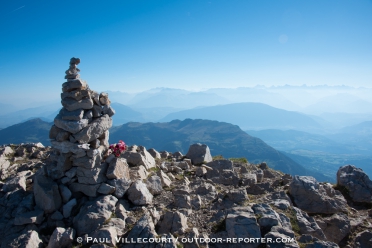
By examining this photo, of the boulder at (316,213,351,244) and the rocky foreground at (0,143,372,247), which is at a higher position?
the rocky foreground at (0,143,372,247)

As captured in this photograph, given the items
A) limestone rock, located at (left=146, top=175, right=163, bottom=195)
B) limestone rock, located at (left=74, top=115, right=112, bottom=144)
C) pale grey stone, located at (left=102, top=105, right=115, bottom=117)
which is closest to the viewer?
limestone rock, located at (left=74, top=115, right=112, bottom=144)

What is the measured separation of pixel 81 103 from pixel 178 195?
320 inches

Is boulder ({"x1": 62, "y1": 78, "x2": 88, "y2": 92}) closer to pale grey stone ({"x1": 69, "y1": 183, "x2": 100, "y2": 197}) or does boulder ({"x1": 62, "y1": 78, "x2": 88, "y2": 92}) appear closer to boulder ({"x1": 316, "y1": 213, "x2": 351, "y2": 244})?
pale grey stone ({"x1": 69, "y1": 183, "x2": 100, "y2": 197})

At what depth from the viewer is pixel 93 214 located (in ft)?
34.2

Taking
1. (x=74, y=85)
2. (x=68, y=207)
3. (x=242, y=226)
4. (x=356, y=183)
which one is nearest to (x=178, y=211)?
(x=242, y=226)

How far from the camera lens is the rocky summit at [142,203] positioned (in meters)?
9.46

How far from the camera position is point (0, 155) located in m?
17.6

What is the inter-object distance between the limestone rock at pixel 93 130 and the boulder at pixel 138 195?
3.86m

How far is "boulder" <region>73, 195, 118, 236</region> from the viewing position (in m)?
10.1

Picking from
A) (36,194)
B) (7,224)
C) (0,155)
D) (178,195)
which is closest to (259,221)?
(178,195)

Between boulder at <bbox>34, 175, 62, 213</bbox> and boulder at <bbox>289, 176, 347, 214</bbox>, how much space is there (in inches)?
550

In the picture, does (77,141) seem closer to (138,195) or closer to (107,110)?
(107,110)

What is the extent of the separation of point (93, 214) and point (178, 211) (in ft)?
14.3

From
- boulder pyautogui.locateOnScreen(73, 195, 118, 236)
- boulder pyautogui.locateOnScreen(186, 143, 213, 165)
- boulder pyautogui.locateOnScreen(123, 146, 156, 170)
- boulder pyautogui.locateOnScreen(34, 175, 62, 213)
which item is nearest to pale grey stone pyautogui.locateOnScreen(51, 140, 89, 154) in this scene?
boulder pyautogui.locateOnScreen(34, 175, 62, 213)
